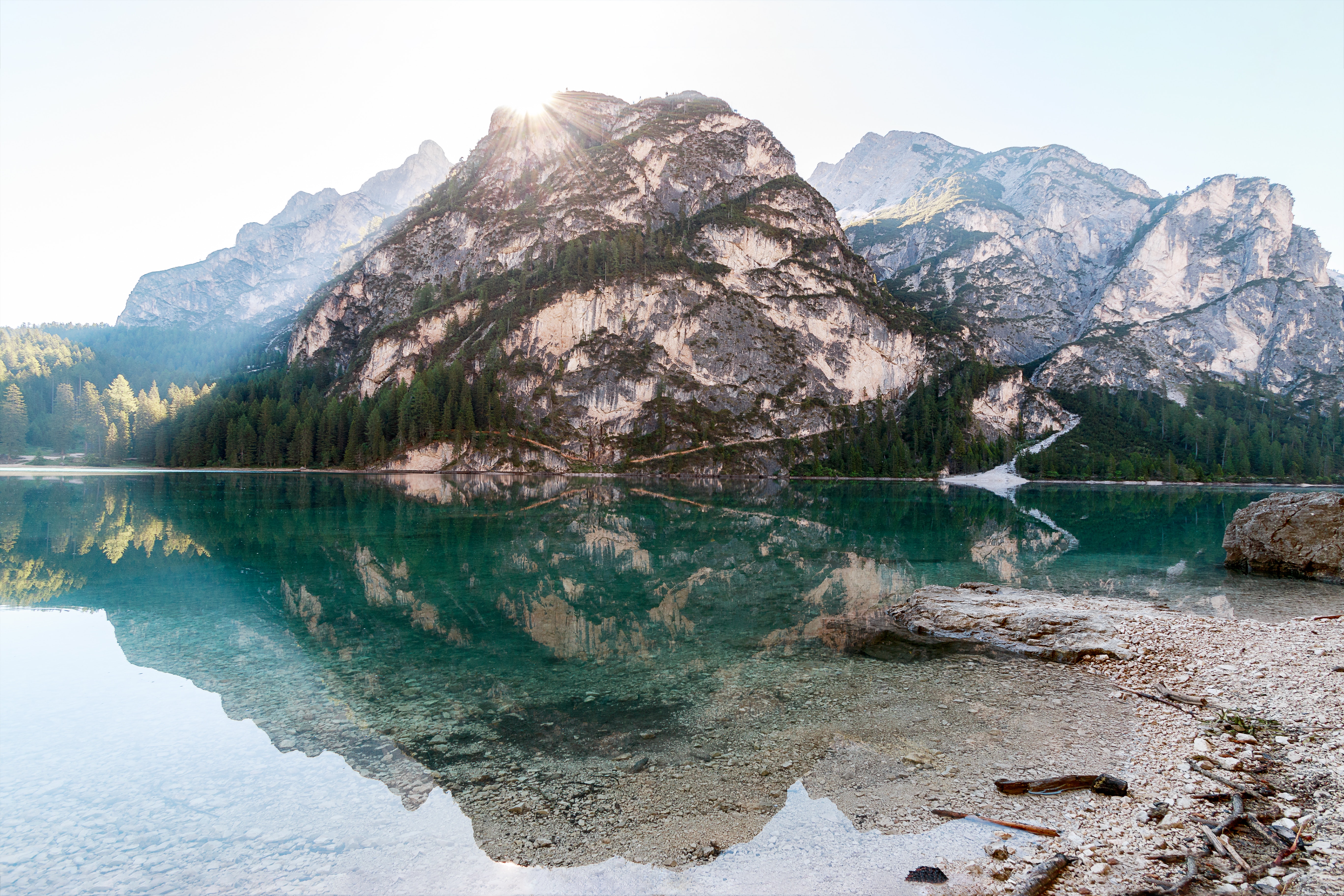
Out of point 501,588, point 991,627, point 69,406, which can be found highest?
point 69,406

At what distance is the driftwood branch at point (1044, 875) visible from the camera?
6727mm

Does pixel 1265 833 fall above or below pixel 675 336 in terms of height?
below

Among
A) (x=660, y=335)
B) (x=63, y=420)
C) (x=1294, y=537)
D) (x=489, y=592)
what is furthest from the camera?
(x=660, y=335)

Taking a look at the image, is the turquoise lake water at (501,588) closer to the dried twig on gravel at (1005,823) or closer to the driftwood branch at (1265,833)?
the dried twig on gravel at (1005,823)

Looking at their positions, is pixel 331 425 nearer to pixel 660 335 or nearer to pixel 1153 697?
pixel 660 335

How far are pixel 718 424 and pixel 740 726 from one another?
513 feet

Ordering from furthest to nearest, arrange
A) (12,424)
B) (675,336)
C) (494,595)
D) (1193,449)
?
(1193,449) → (675,336) → (12,424) → (494,595)

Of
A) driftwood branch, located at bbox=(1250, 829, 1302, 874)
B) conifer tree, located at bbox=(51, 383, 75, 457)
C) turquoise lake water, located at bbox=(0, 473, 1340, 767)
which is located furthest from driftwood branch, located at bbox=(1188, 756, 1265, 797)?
conifer tree, located at bbox=(51, 383, 75, 457)

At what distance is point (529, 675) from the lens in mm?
15070

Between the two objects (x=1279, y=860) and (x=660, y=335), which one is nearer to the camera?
(x=1279, y=860)

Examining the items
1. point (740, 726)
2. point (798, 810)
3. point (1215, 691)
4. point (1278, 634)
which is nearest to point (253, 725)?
point (740, 726)

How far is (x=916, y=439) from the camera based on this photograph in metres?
173

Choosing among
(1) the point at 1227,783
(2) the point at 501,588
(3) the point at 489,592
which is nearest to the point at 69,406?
(2) the point at 501,588

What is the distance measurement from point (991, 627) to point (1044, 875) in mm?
12598
